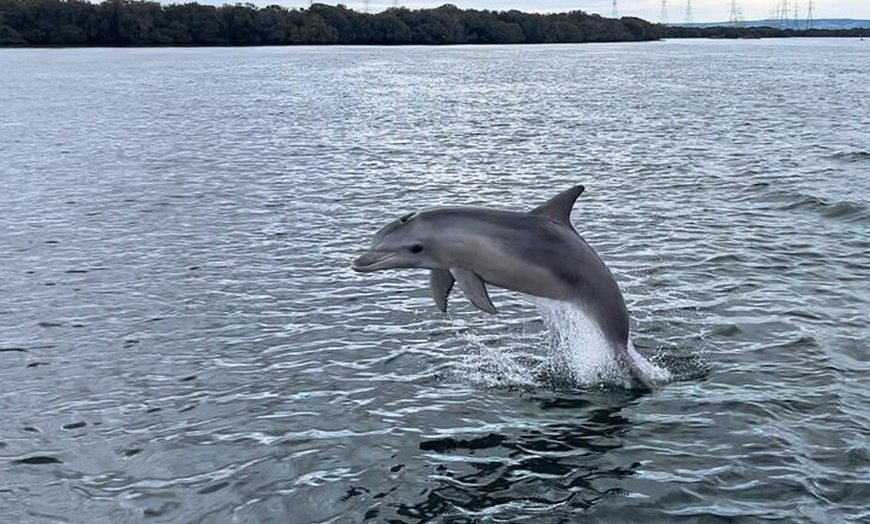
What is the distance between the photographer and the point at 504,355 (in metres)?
14.7

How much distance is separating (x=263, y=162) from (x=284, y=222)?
14.1 m

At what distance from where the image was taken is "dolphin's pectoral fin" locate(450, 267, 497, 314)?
1209 centimetres

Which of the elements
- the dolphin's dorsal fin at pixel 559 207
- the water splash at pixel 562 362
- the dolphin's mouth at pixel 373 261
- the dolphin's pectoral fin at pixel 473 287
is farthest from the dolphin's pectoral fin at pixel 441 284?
the dolphin's dorsal fin at pixel 559 207

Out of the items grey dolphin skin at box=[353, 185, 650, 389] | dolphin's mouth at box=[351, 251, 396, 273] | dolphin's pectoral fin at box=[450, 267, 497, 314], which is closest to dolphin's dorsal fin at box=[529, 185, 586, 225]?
grey dolphin skin at box=[353, 185, 650, 389]

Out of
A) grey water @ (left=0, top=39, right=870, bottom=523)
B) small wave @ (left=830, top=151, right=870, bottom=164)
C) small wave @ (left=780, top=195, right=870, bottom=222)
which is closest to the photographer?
grey water @ (left=0, top=39, right=870, bottom=523)

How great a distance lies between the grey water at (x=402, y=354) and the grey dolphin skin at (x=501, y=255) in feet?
5.14

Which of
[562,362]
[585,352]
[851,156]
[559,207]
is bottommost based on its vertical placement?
[562,362]

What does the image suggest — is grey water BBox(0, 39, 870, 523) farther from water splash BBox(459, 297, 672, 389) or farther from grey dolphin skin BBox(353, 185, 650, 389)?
grey dolphin skin BBox(353, 185, 650, 389)

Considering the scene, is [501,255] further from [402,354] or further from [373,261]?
[402,354]

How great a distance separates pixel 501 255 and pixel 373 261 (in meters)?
1.75

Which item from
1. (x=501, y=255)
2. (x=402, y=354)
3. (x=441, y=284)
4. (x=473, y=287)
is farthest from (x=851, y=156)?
(x=473, y=287)

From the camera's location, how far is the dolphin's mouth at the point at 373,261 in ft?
40.7

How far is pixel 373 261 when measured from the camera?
40.8ft

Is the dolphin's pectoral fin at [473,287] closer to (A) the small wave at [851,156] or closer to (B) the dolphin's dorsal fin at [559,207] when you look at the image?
(B) the dolphin's dorsal fin at [559,207]
